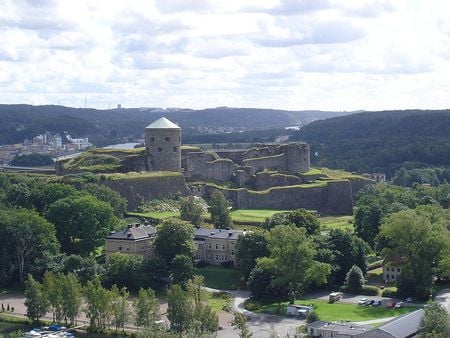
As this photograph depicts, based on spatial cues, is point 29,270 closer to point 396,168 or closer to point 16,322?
point 16,322

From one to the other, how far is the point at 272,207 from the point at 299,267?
27349mm

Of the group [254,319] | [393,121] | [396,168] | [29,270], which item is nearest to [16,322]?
[29,270]

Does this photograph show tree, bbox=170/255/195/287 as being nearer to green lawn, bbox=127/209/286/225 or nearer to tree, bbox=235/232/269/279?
tree, bbox=235/232/269/279

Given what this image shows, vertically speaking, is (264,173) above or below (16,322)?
above

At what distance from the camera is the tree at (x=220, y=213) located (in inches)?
2655

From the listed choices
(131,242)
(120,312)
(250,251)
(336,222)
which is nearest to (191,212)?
(131,242)

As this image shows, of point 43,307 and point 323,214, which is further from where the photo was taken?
point 323,214

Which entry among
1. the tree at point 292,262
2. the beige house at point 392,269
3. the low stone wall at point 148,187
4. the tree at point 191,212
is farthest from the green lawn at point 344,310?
the low stone wall at point 148,187

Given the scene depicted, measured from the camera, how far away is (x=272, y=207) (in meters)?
79.9

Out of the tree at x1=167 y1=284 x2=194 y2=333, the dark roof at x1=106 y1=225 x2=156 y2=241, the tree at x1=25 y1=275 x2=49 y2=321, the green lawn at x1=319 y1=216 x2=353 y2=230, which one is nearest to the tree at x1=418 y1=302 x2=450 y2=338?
the tree at x1=167 y1=284 x2=194 y2=333

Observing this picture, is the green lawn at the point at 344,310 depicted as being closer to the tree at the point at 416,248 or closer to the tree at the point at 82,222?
the tree at the point at 416,248

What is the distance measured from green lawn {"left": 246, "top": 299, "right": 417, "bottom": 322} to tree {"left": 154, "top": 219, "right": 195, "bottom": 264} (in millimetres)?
7067

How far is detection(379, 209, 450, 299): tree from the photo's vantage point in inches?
2101

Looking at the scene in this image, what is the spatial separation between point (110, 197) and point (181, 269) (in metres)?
16.7
